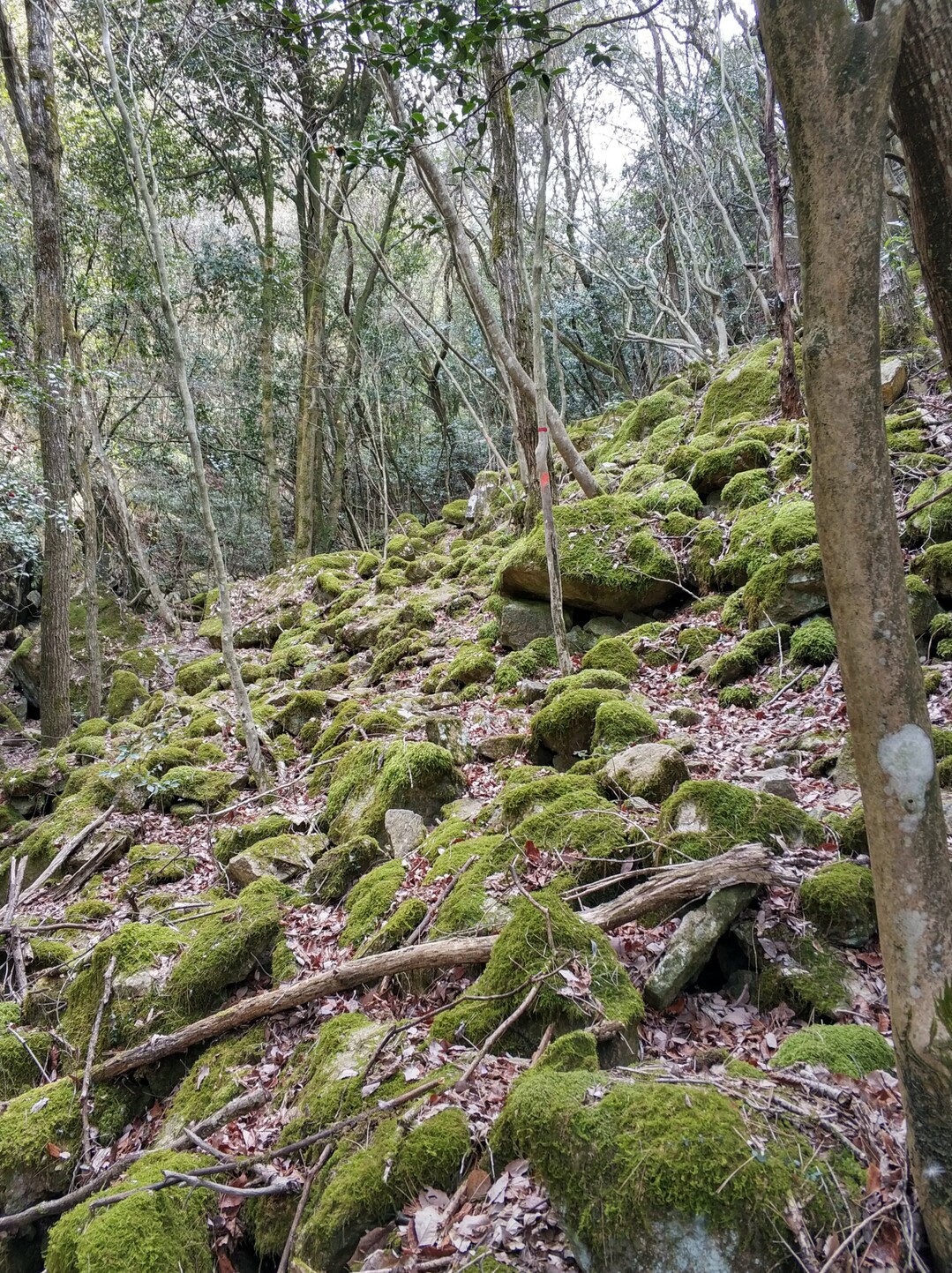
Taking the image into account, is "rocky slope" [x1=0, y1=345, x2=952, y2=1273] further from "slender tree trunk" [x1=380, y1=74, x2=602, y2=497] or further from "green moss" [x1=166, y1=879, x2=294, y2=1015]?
"slender tree trunk" [x1=380, y1=74, x2=602, y2=497]

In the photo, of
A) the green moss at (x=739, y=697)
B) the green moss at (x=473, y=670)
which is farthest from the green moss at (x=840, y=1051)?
the green moss at (x=473, y=670)

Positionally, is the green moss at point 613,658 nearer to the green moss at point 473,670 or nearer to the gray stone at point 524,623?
the gray stone at point 524,623

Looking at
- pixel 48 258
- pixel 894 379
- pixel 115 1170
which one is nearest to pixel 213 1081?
pixel 115 1170

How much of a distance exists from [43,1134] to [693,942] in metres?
3.57

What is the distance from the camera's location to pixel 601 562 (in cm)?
811

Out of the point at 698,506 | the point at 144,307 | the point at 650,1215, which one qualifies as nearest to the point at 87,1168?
the point at 650,1215

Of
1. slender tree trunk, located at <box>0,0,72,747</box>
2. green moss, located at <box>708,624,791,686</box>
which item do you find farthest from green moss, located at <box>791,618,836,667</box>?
slender tree trunk, located at <box>0,0,72,747</box>

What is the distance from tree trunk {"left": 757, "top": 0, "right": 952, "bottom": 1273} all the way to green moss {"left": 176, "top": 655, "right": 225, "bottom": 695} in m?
11.6

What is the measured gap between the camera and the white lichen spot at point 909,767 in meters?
2.00

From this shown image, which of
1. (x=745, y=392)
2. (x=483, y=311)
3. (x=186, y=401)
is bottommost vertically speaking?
(x=745, y=392)

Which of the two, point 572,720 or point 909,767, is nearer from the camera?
point 909,767

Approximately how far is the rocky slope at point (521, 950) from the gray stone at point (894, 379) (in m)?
0.17

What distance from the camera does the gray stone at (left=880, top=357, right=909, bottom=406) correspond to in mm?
8086

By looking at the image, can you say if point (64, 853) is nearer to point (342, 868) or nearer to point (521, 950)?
point (342, 868)
